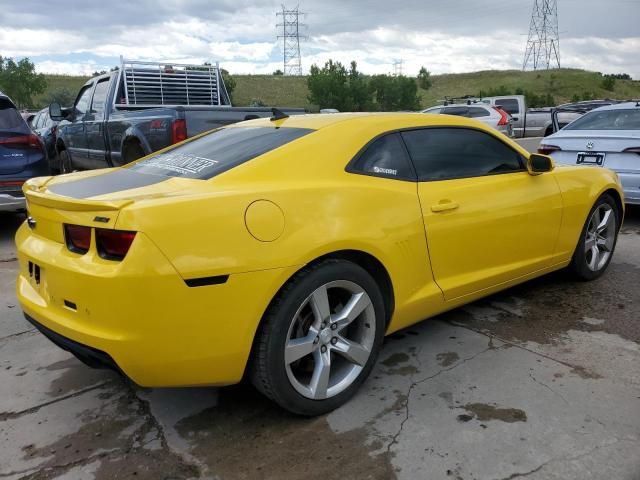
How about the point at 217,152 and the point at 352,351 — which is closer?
the point at 352,351

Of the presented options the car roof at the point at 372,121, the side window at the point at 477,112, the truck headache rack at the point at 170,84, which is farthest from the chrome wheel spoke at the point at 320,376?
the side window at the point at 477,112

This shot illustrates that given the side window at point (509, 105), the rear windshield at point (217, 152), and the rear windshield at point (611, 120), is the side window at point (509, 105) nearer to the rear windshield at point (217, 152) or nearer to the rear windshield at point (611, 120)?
the rear windshield at point (611, 120)

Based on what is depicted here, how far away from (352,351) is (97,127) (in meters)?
6.63

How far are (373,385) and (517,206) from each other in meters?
1.59

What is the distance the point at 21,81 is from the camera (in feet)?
178

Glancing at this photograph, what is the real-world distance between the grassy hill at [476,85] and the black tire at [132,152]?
6003 centimetres

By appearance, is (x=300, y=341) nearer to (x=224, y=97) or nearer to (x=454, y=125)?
(x=454, y=125)

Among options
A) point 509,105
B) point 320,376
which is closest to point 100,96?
point 320,376

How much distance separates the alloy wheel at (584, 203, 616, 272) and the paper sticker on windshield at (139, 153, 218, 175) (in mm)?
3201

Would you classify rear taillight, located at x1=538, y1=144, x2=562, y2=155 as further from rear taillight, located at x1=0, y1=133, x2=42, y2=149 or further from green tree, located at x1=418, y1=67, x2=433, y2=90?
green tree, located at x1=418, y1=67, x2=433, y2=90

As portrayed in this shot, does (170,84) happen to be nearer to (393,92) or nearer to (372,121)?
(372,121)

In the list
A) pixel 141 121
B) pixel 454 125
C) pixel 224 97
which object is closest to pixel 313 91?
pixel 224 97

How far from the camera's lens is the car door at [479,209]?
3.34 m

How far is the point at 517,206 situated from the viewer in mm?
3818
